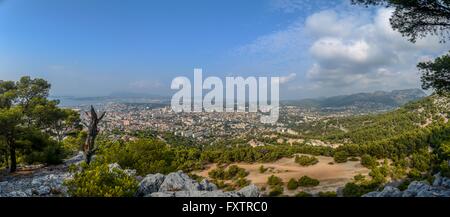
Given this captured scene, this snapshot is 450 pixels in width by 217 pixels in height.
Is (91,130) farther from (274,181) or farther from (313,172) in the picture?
(313,172)

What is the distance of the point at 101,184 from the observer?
6.71m

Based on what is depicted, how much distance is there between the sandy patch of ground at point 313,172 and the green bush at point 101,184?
15.0 m

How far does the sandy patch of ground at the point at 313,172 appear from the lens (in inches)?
890

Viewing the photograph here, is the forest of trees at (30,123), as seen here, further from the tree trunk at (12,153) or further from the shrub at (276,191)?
the shrub at (276,191)

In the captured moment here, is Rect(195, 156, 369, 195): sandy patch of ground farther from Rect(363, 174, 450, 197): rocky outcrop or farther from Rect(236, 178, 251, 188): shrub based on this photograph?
Rect(363, 174, 450, 197): rocky outcrop

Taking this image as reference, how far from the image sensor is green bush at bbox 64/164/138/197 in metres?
6.35

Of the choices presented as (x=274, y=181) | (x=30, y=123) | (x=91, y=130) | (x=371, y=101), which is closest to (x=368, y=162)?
(x=274, y=181)

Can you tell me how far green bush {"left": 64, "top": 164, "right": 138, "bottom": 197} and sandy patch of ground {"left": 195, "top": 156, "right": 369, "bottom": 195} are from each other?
14955 mm

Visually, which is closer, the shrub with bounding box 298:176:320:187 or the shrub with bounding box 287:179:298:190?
the shrub with bounding box 287:179:298:190

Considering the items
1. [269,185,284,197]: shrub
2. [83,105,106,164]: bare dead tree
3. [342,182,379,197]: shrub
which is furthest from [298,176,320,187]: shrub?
[83,105,106,164]: bare dead tree

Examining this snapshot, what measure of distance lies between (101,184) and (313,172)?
2279 centimetres
